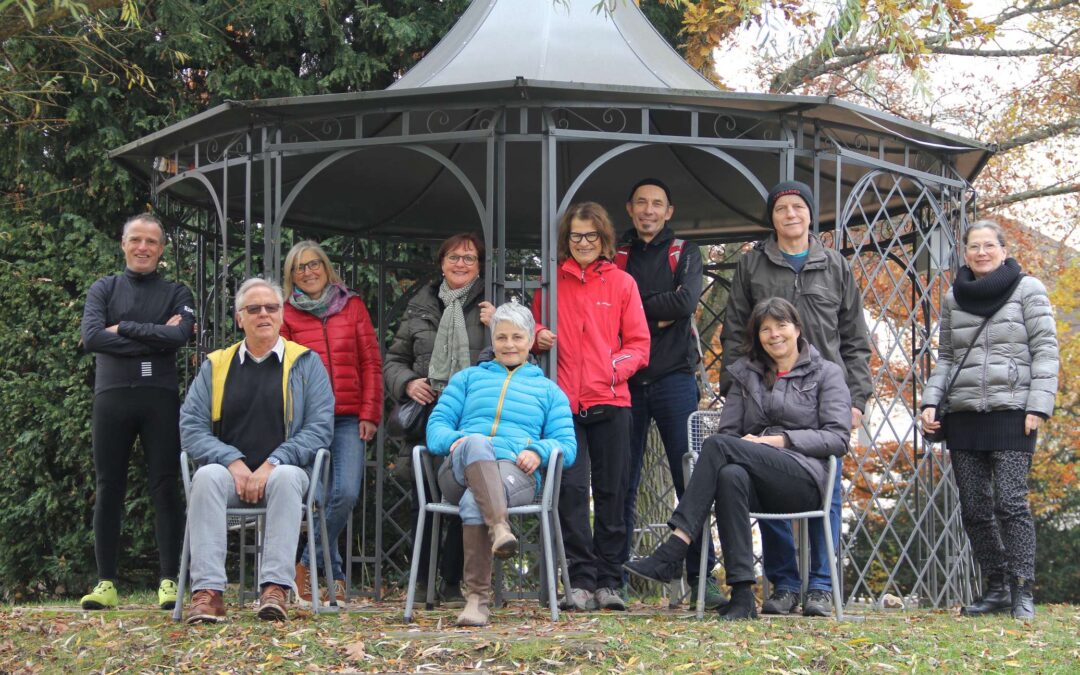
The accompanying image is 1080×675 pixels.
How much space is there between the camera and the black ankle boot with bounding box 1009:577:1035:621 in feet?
18.7

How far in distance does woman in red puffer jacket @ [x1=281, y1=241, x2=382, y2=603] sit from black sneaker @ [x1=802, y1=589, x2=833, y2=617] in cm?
217

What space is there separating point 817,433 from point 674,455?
970 mm

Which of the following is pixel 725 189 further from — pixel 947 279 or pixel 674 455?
pixel 674 455

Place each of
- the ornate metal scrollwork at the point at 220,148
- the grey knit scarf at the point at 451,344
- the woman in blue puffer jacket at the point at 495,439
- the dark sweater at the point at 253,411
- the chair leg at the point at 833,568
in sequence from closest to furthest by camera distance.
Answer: the woman in blue puffer jacket at the point at 495,439
the chair leg at the point at 833,568
the dark sweater at the point at 253,411
the grey knit scarf at the point at 451,344
the ornate metal scrollwork at the point at 220,148

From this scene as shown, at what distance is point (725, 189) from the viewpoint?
8.36 m

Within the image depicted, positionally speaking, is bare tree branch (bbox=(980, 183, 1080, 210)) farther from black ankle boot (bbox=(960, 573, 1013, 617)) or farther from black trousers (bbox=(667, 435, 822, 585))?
black trousers (bbox=(667, 435, 822, 585))

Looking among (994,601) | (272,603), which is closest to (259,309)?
(272,603)

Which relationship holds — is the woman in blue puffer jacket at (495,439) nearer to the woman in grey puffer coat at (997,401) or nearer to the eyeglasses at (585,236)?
the eyeglasses at (585,236)

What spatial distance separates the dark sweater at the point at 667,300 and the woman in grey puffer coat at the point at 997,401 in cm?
117

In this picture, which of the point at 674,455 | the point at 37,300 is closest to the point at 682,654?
the point at 674,455

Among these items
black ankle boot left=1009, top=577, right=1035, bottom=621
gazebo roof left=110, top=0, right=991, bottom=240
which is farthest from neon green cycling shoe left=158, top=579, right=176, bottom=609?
black ankle boot left=1009, top=577, right=1035, bottom=621

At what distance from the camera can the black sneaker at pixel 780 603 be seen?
5488 mm

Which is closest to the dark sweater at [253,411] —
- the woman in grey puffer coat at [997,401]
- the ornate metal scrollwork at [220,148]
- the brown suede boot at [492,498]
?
the brown suede boot at [492,498]

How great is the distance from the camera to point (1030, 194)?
12.4 m
